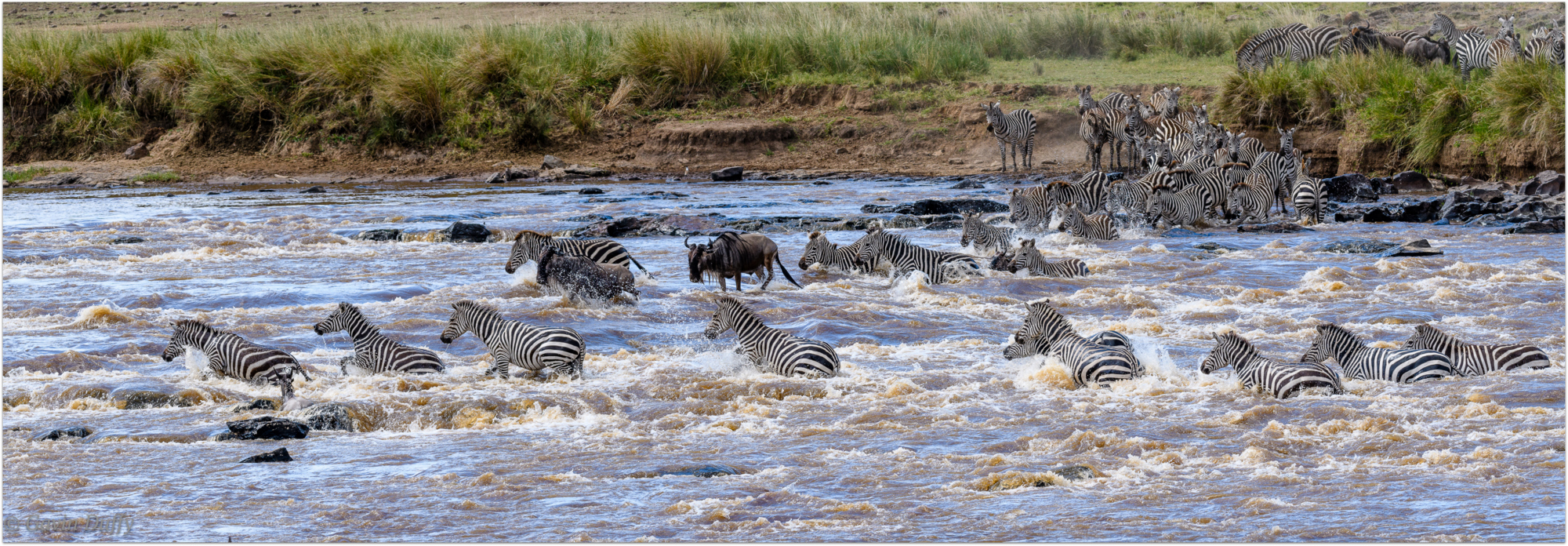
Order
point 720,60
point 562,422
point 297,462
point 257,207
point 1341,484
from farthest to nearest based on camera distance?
point 720,60
point 257,207
point 562,422
point 297,462
point 1341,484

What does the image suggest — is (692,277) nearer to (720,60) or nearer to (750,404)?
(750,404)

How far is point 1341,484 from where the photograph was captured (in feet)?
18.6

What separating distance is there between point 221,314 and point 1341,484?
8.40 metres

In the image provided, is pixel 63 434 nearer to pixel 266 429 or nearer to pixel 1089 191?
pixel 266 429

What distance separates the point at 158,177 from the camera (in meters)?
26.1

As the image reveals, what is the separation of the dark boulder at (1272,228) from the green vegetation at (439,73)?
12077mm

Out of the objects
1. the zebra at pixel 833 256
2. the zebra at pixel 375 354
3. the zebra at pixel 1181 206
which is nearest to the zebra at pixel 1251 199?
the zebra at pixel 1181 206

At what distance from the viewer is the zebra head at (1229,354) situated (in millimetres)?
7695

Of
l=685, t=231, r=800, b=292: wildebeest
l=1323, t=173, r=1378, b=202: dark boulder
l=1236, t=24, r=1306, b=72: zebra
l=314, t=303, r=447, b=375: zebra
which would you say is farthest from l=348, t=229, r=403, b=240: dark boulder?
l=1236, t=24, r=1306, b=72: zebra

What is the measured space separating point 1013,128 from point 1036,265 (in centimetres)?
1173

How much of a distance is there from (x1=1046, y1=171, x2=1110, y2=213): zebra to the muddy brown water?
4.24m

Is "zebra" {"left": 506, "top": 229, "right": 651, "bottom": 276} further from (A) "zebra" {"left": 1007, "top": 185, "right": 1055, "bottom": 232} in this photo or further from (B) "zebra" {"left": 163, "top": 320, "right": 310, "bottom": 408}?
(A) "zebra" {"left": 1007, "top": 185, "right": 1055, "bottom": 232}

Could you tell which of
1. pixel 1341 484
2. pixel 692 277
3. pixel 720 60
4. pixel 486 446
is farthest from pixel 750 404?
pixel 720 60

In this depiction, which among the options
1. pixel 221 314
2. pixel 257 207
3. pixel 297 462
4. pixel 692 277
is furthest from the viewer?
pixel 257 207
